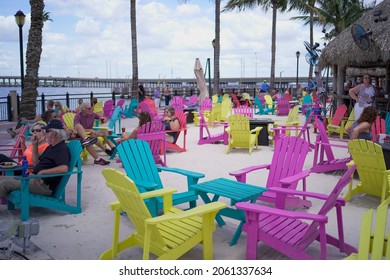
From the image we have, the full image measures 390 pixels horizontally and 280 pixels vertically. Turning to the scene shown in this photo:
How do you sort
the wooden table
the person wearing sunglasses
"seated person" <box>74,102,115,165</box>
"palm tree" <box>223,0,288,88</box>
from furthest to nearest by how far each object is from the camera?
"palm tree" <box>223,0,288,88</box>, the person wearing sunglasses, "seated person" <box>74,102,115,165</box>, the wooden table

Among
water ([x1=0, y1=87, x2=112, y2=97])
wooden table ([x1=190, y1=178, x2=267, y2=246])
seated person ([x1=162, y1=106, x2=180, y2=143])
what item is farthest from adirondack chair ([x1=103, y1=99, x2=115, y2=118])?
wooden table ([x1=190, y1=178, x2=267, y2=246])

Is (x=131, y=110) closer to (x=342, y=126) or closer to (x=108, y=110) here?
(x=108, y=110)

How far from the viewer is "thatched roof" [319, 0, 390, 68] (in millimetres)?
10891

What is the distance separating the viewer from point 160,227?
3.54 meters

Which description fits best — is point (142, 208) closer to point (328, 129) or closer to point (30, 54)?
point (328, 129)

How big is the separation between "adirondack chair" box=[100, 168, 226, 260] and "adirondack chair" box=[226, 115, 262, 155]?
5.25 metres

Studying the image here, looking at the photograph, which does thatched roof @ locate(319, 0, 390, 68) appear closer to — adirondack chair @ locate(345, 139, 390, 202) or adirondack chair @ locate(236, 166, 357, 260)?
adirondack chair @ locate(345, 139, 390, 202)

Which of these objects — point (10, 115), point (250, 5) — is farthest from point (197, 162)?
point (250, 5)

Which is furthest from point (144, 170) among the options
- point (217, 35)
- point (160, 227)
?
point (217, 35)

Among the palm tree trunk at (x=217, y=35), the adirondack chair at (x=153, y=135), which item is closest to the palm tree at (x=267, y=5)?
the palm tree trunk at (x=217, y=35)

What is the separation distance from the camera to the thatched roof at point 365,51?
10.9m

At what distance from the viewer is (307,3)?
30797 mm

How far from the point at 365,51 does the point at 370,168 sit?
23.7 ft

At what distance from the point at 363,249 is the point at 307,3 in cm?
3076
